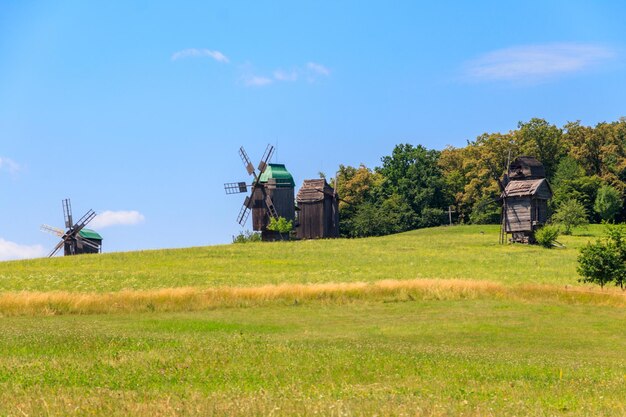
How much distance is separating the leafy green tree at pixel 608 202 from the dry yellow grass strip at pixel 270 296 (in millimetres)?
79535

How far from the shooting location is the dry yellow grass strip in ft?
123

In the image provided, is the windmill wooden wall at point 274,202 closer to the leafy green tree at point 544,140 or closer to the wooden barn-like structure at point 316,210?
the wooden barn-like structure at point 316,210

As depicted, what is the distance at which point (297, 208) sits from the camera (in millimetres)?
108312

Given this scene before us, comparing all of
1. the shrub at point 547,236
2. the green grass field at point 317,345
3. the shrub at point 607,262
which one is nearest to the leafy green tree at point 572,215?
the shrub at point 547,236

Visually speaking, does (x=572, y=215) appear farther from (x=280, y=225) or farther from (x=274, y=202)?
(x=274, y=202)

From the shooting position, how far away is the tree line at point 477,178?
123 m

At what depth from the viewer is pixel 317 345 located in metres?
25.2

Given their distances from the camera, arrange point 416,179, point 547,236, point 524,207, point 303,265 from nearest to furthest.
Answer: point 303,265 → point 547,236 → point 524,207 → point 416,179

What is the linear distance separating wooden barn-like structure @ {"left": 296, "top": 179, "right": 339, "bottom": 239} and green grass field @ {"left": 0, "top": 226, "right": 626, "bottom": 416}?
1625 inches

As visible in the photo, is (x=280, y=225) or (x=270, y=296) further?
(x=280, y=225)

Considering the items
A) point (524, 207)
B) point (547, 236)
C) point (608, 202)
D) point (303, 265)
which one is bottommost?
point (303, 265)

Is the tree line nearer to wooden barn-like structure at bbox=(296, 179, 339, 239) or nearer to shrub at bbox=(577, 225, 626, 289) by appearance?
wooden barn-like structure at bbox=(296, 179, 339, 239)

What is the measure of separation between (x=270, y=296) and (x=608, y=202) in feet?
295

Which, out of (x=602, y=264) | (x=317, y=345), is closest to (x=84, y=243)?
(x=602, y=264)
